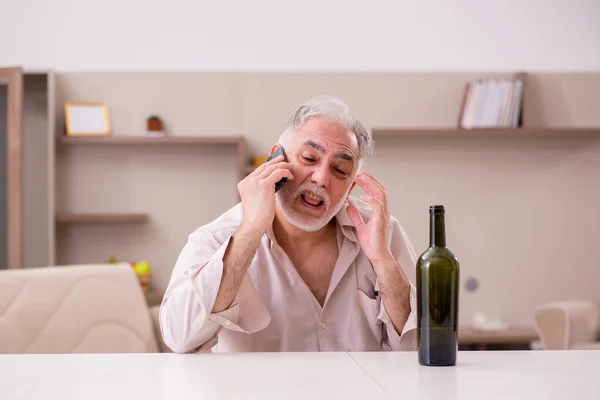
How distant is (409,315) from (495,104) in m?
3.24

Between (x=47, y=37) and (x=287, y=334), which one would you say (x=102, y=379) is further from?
(x=47, y=37)

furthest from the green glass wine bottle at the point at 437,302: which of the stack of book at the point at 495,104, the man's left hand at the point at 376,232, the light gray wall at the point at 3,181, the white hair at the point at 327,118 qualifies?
the light gray wall at the point at 3,181

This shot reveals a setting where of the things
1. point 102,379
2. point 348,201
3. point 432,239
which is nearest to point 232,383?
point 102,379

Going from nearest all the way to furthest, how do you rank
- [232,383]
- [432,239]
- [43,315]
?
[232,383] < [432,239] < [43,315]

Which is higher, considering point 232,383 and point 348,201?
point 348,201

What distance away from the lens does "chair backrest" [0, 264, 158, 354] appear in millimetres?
2129

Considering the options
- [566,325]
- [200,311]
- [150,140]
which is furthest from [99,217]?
[200,311]

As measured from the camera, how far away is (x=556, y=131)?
492 cm

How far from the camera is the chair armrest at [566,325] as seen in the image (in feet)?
13.7

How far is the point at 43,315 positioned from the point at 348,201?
3.11 ft

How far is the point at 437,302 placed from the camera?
1.41 m

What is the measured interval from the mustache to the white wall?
10.3 ft

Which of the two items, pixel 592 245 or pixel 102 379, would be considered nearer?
pixel 102 379

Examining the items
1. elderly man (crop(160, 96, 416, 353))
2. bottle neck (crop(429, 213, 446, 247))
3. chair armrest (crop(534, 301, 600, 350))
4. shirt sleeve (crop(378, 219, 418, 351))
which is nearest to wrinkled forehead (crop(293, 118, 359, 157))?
elderly man (crop(160, 96, 416, 353))
